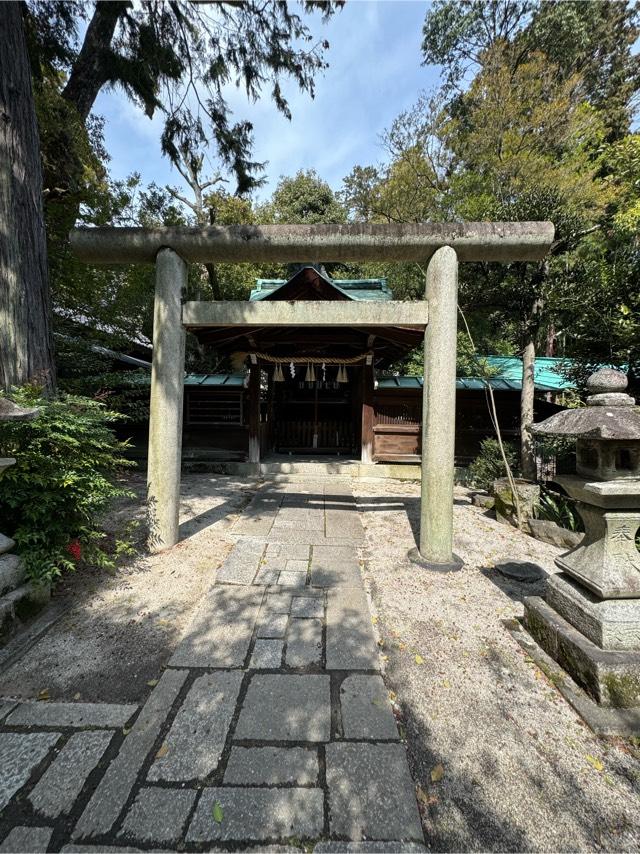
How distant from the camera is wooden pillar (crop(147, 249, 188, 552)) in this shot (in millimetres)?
4094

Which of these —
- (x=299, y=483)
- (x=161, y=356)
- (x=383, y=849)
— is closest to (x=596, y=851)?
(x=383, y=849)

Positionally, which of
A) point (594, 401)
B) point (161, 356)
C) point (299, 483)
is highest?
point (161, 356)

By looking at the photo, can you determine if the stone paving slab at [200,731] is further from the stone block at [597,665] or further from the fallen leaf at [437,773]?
the stone block at [597,665]

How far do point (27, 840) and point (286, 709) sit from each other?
1197 millimetres

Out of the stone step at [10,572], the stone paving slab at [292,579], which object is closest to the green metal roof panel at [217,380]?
the stone paving slab at [292,579]

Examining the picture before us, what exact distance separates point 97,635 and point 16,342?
10.4ft

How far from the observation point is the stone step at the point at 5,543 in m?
2.81

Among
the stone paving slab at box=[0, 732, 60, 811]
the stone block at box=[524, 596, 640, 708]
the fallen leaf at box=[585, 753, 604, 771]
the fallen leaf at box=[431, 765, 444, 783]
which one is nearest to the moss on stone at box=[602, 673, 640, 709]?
the stone block at box=[524, 596, 640, 708]

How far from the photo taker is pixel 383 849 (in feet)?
4.74

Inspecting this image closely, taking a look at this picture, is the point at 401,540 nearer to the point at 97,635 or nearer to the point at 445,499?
the point at 445,499

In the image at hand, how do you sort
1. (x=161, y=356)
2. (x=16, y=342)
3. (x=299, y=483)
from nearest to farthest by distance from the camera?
(x=16, y=342), (x=161, y=356), (x=299, y=483)

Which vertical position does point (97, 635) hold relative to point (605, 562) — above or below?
below

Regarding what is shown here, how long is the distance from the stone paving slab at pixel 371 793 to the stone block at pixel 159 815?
0.65 m

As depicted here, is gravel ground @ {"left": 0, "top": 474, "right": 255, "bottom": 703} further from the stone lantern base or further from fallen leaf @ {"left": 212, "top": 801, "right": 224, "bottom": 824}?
the stone lantern base
